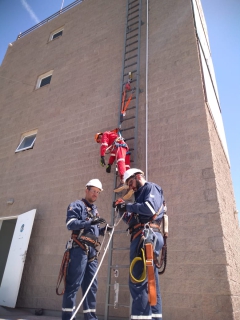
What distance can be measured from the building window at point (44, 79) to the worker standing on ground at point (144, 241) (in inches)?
259

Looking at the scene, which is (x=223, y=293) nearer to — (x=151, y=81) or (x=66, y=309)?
(x=66, y=309)

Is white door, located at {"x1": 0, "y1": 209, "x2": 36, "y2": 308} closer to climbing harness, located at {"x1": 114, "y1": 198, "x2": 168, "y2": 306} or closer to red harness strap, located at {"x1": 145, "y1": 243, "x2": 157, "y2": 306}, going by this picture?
climbing harness, located at {"x1": 114, "y1": 198, "x2": 168, "y2": 306}

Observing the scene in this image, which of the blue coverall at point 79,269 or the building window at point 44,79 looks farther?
the building window at point 44,79

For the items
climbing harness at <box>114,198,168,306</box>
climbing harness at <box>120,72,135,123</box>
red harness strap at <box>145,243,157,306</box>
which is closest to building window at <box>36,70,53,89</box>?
climbing harness at <box>120,72,135,123</box>

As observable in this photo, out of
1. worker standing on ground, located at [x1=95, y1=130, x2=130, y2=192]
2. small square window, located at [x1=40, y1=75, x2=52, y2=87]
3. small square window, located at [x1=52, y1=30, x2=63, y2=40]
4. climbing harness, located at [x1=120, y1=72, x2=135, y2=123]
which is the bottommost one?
worker standing on ground, located at [x1=95, y1=130, x2=130, y2=192]

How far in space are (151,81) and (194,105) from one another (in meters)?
1.36

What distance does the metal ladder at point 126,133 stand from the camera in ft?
13.1

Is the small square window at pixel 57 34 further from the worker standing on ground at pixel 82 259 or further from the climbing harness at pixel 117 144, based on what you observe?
the worker standing on ground at pixel 82 259

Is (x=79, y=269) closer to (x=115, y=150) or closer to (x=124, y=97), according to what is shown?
(x=115, y=150)

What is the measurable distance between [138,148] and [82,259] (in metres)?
2.52

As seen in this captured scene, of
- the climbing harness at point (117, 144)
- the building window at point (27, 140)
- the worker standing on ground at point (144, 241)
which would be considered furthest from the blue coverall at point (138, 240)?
the building window at point (27, 140)

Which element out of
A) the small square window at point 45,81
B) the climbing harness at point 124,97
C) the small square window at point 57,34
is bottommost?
the climbing harness at point 124,97

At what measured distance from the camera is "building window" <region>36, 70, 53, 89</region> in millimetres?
8620

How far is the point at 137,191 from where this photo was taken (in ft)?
10.2
